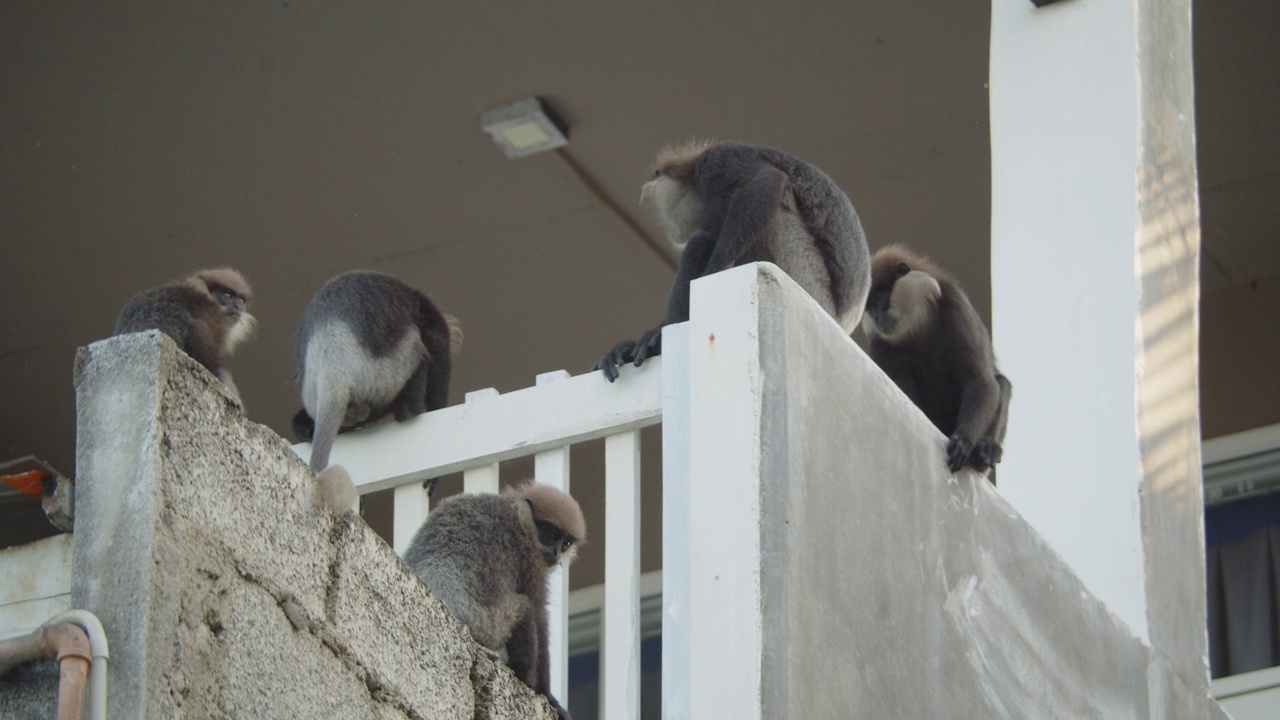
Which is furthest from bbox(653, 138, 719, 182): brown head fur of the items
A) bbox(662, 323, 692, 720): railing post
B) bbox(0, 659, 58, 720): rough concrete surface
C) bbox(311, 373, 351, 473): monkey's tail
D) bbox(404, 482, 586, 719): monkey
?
bbox(0, 659, 58, 720): rough concrete surface

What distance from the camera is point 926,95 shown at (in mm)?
8062

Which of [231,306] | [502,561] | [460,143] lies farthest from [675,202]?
[460,143]

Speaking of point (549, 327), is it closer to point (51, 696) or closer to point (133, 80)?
point (133, 80)

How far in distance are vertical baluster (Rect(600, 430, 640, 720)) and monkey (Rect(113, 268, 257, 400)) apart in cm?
156

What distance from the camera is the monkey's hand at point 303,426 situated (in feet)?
22.9

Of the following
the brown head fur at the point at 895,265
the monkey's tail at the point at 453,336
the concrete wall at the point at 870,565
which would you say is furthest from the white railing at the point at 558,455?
the monkey's tail at the point at 453,336

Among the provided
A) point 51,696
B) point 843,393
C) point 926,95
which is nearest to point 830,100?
point 926,95

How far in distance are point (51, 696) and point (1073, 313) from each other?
11.9ft

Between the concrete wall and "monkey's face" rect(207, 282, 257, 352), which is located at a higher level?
"monkey's face" rect(207, 282, 257, 352)

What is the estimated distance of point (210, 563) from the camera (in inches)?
124

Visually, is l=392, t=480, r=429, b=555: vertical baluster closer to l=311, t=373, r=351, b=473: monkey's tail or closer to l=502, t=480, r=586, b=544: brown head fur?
l=502, t=480, r=586, b=544: brown head fur

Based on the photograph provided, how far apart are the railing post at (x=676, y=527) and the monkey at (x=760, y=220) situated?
1173 mm

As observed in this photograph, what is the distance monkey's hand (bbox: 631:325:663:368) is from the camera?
193 inches

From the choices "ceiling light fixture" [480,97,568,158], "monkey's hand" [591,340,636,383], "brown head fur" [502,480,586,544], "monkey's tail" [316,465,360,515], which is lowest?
"monkey's tail" [316,465,360,515]
